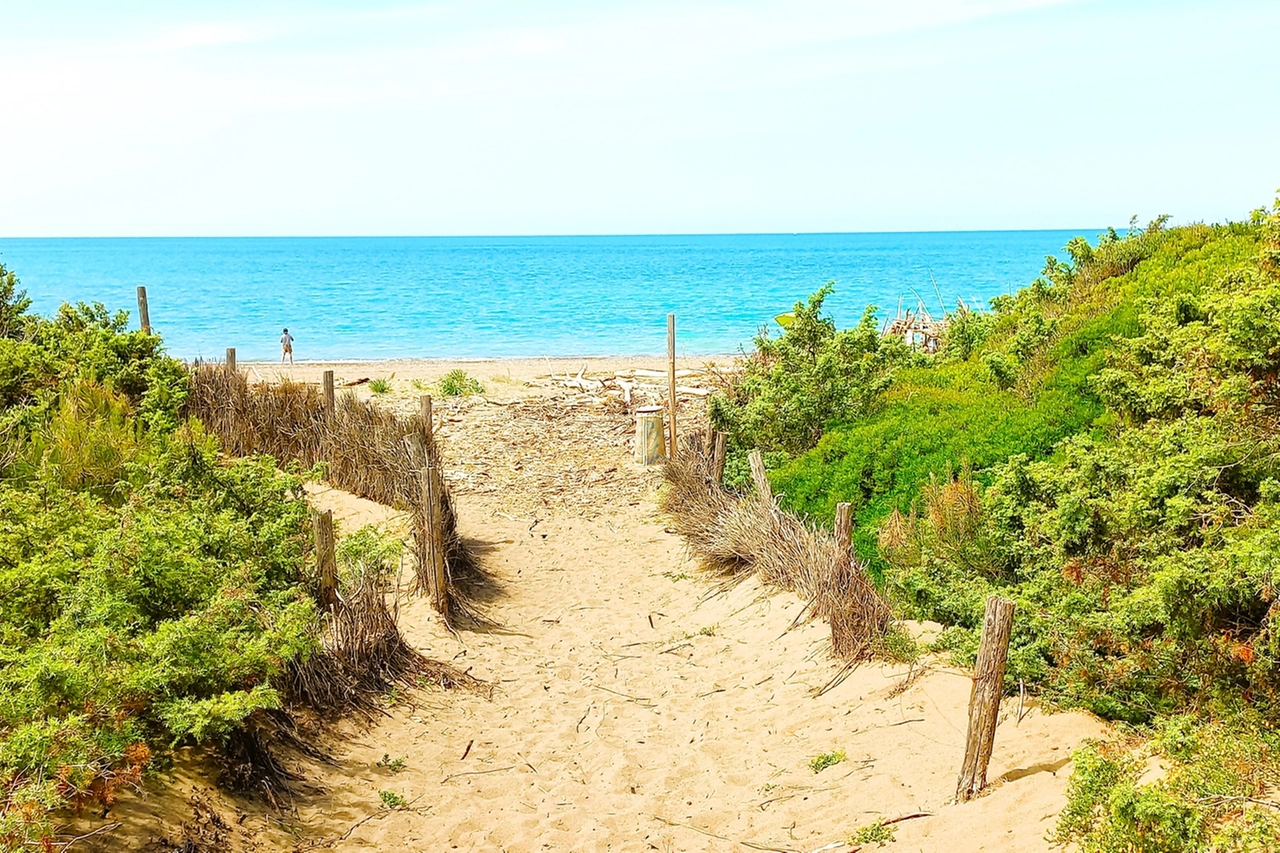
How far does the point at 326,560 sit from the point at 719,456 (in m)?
4.71

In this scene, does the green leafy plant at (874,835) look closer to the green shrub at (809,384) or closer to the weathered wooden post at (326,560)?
the weathered wooden post at (326,560)

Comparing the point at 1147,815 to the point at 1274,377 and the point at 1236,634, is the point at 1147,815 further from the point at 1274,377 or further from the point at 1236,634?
the point at 1274,377

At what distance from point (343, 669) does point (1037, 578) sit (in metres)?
4.54

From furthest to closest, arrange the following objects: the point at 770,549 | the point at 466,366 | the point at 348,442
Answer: the point at 466,366 → the point at 348,442 → the point at 770,549

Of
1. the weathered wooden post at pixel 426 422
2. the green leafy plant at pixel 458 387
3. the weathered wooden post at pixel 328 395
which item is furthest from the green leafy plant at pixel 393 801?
the green leafy plant at pixel 458 387

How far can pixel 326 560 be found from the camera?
7.15m

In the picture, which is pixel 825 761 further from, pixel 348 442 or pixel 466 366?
pixel 466 366

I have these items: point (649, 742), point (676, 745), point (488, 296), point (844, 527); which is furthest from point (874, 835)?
point (488, 296)

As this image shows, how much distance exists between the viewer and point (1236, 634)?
4.88 m

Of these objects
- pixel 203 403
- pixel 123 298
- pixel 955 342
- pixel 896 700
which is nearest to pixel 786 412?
pixel 955 342

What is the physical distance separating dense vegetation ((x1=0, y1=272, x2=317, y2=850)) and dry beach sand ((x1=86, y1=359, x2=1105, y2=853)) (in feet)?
1.50

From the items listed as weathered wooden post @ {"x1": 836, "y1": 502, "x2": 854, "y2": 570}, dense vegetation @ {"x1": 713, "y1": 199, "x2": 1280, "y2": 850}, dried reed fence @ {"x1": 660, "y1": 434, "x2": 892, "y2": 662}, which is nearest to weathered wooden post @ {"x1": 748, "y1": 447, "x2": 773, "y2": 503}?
dried reed fence @ {"x1": 660, "y1": 434, "x2": 892, "y2": 662}

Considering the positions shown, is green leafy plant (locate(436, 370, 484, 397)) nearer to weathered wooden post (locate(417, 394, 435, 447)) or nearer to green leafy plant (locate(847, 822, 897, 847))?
weathered wooden post (locate(417, 394, 435, 447))

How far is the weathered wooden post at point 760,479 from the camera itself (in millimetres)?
8859
